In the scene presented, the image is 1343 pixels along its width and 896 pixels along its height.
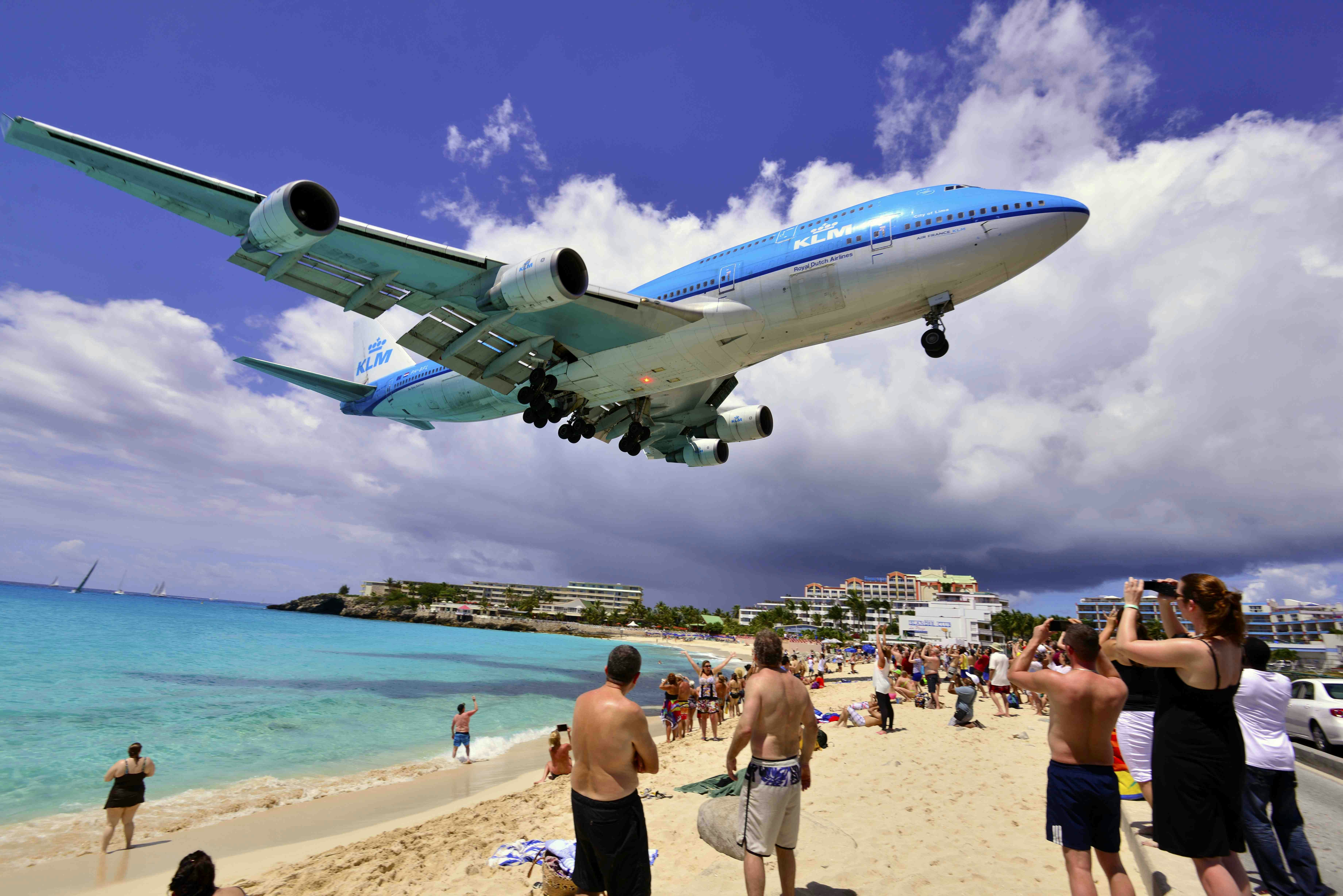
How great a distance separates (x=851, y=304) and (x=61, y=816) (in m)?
19.5

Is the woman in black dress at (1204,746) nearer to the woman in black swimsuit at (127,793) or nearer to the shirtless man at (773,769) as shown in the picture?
the shirtless man at (773,769)

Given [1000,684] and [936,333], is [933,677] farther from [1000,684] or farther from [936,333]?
[936,333]

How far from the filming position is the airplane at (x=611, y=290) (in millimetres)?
11969

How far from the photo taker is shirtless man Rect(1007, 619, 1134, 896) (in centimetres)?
381

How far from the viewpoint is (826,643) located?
65250 millimetres

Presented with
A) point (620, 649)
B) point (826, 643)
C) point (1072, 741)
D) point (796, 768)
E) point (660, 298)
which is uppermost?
point (660, 298)

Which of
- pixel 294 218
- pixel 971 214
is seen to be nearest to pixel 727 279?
pixel 971 214

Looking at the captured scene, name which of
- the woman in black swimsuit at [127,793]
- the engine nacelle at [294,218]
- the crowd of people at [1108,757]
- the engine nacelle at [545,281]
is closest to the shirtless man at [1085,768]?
the crowd of people at [1108,757]

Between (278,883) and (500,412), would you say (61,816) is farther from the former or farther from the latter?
(500,412)

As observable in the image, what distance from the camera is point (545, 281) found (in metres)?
13.0

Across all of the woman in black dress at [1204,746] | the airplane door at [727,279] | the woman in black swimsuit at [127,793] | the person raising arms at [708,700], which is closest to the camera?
the woman in black dress at [1204,746]

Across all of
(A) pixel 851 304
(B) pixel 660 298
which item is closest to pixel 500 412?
(B) pixel 660 298

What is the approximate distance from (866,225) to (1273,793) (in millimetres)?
11713

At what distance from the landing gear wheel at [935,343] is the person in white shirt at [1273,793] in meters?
9.36
